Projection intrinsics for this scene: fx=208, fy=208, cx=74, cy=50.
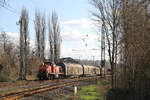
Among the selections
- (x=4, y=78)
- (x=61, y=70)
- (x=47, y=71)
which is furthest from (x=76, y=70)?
(x=4, y=78)

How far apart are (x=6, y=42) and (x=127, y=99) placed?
56648 mm

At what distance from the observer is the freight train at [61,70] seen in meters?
31.0

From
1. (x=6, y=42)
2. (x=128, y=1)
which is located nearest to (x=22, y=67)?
(x=128, y=1)

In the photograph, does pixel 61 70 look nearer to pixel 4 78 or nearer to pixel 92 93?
pixel 4 78

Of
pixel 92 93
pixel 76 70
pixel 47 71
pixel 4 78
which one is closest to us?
pixel 92 93

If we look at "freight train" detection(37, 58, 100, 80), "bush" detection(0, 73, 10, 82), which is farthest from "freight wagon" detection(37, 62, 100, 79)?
"bush" detection(0, 73, 10, 82)

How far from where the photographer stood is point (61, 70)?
3753 cm

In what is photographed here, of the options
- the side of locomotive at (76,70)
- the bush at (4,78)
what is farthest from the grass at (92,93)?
the side of locomotive at (76,70)

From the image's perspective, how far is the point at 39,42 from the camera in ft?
170

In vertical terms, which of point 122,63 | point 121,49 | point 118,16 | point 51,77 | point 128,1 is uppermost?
point 128,1

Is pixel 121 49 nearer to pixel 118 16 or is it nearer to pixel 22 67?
pixel 118 16

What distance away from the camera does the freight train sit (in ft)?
102

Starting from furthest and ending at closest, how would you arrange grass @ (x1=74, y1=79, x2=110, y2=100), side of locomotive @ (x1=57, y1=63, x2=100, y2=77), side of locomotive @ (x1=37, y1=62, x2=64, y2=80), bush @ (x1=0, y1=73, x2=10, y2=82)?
side of locomotive @ (x1=57, y1=63, x2=100, y2=77), side of locomotive @ (x1=37, y1=62, x2=64, y2=80), bush @ (x1=0, y1=73, x2=10, y2=82), grass @ (x1=74, y1=79, x2=110, y2=100)

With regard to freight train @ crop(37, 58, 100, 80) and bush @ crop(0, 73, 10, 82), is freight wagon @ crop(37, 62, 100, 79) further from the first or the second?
bush @ crop(0, 73, 10, 82)
